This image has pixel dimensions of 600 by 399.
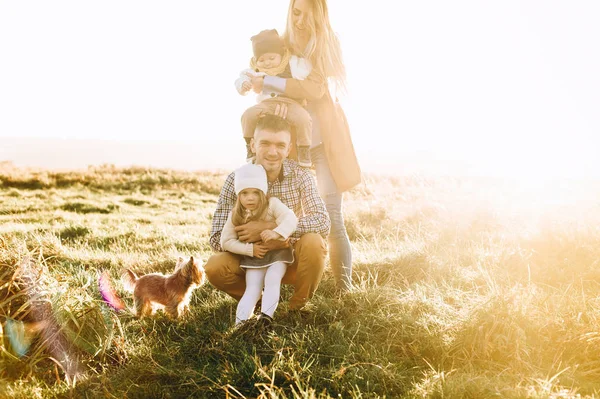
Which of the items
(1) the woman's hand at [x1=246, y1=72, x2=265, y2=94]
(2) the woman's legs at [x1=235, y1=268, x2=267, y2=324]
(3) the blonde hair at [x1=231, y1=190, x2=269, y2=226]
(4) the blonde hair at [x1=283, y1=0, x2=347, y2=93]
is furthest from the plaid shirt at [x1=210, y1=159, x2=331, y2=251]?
(4) the blonde hair at [x1=283, y1=0, x2=347, y2=93]

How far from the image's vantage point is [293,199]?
4152mm

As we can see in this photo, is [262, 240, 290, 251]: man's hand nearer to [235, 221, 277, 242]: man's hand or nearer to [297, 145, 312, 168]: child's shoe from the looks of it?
[235, 221, 277, 242]: man's hand

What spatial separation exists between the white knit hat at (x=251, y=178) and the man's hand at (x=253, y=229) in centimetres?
25

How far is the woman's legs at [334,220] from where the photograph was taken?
4.55 m

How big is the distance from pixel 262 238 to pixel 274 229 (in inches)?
4.5

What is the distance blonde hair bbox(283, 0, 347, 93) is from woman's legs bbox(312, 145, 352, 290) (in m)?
0.71

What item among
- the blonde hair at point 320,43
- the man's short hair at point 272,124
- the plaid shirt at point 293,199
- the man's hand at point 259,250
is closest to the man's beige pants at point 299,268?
the plaid shirt at point 293,199

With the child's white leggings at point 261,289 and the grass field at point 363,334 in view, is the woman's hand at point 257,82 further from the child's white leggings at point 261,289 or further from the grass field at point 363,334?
the grass field at point 363,334

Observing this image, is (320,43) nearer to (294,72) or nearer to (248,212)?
(294,72)

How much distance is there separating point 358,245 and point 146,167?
1631 centimetres

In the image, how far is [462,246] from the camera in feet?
19.8

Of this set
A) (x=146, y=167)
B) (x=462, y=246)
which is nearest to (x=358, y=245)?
(x=462, y=246)

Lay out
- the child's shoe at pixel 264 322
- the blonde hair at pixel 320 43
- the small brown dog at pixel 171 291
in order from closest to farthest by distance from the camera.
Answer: the child's shoe at pixel 264 322
the blonde hair at pixel 320 43
the small brown dog at pixel 171 291

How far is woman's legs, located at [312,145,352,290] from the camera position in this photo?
14.9 ft
